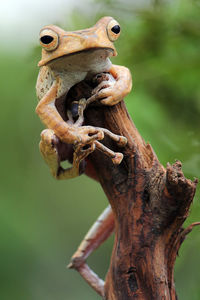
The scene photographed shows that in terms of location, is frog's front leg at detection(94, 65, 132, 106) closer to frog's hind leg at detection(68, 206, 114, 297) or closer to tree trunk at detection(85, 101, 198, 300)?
tree trunk at detection(85, 101, 198, 300)

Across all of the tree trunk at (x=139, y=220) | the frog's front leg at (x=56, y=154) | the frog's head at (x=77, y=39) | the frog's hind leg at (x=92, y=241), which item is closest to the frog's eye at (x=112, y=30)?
the frog's head at (x=77, y=39)

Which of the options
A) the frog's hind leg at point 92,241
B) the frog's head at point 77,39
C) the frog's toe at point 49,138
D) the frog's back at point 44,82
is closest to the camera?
the frog's head at point 77,39

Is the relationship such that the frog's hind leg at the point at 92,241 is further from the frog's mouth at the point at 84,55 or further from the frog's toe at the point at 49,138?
the frog's mouth at the point at 84,55

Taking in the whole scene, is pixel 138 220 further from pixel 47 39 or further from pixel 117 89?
pixel 47 39

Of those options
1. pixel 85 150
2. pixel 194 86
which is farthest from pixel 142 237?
pixel 194 86

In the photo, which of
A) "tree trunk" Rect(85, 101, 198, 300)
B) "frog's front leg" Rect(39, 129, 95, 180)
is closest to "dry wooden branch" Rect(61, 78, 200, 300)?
"tree trunk" Rect(85, 101, 198, 300)

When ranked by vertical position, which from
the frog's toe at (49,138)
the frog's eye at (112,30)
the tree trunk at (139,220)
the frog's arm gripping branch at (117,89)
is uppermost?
the frog's eye at (112,30)

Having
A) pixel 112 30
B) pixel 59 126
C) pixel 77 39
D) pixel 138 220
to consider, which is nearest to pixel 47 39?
pixel 77 39

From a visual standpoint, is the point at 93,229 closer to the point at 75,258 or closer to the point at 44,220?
the point at 75,258
